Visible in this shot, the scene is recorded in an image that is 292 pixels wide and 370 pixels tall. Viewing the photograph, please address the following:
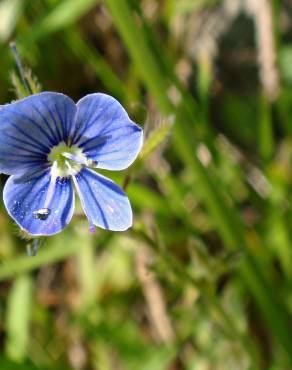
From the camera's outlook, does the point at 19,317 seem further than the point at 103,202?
Yes

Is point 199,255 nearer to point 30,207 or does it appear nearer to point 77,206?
point 77,206

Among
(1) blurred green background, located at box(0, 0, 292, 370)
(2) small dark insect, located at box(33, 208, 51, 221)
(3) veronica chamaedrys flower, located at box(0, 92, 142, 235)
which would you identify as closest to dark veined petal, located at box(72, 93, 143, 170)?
(3) veronica chamaedrys flower, located at box(0, 92, 142, 235)

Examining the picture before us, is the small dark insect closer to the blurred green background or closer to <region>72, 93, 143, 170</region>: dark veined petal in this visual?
<region>72, 93, 143, 170</region>: dark veined petal

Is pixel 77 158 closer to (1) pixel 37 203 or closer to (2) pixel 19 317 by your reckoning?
(1) pixel 37 203

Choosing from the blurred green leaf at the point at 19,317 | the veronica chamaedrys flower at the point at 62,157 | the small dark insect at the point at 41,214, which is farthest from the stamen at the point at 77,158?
the blurred green leaf at the point at 19,317

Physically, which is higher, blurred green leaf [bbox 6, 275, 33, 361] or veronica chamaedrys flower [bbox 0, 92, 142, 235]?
veronica chamaedrys flower [bbox 0, 92, 142, 235]

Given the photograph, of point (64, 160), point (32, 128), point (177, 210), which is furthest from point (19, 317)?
point (32, 128)
